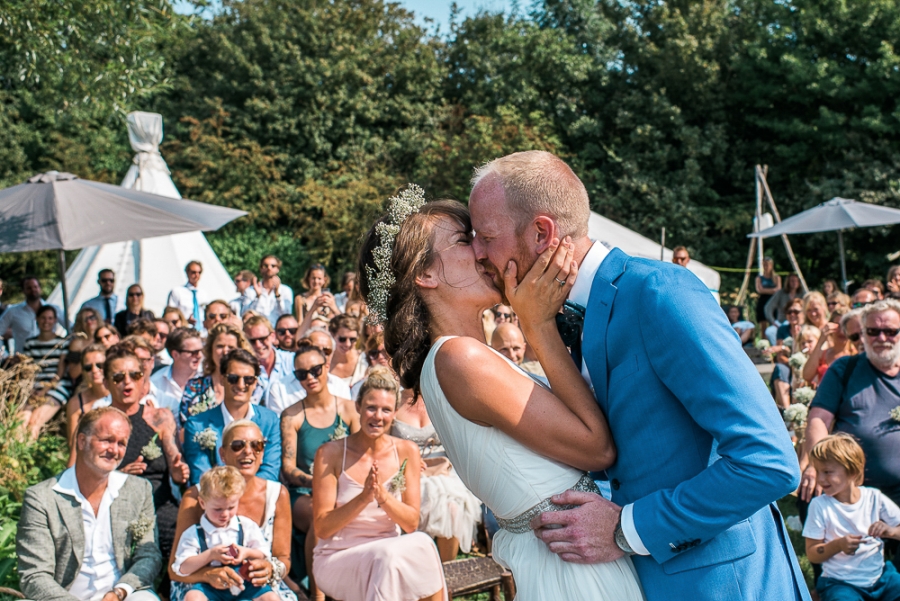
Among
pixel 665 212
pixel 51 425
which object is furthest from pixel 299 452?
pixel 665 212

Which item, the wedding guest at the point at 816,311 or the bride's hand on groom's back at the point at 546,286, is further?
the wedding guest at the point at 816,311

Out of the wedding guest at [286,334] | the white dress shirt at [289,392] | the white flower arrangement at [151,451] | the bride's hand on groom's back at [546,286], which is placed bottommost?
the white flower arrangement at [151,451]

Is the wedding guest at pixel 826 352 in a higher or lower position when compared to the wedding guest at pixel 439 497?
higher

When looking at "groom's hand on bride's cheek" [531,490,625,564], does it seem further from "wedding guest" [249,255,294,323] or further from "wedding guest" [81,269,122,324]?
"wedding guest" [81,269,122,324]

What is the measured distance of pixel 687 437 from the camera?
1.98 meters

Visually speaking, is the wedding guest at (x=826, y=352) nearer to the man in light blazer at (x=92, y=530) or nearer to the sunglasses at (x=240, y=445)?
the sunglasses at (x=240, y=445)

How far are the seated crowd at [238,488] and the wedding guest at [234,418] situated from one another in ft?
0.04

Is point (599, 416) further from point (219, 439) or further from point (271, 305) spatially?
point (271, 305)

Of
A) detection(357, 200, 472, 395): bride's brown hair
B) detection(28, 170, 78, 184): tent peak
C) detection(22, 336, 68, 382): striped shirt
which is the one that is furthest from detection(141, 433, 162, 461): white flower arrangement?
detection(28, 170, 78, 184): tent peak

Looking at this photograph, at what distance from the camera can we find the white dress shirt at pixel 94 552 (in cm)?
451

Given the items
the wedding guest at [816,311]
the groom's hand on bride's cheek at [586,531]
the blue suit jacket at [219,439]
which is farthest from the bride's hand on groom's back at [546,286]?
the wedding guest at [816,311]

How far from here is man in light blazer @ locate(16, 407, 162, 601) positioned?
4.43 meters

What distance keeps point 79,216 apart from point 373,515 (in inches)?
208

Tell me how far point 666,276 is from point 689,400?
31cm
